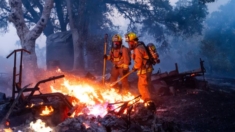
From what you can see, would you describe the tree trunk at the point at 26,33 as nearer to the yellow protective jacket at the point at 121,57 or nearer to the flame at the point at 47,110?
the yellow protective jacket at the point at 121,57

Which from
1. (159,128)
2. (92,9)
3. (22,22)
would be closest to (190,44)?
(92,9)

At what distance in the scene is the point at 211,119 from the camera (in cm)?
700

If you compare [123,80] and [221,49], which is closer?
[123,80]

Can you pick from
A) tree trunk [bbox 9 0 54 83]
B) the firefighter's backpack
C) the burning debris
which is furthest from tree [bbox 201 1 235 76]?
the burning debris

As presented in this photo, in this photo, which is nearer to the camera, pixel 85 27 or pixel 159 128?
pixel 159 128

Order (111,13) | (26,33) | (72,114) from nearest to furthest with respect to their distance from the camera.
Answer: (72,114), (26,33), (111,13)

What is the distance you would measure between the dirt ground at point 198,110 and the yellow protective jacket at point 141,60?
5.05 feet

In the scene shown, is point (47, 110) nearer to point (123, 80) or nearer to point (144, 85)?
point (144, 85)

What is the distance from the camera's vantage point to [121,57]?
939 centimetres

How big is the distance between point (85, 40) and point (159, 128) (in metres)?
13.0

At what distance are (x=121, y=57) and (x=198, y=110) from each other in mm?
3467

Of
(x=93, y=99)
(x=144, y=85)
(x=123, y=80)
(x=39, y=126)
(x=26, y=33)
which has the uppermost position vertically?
(x=26, y=33)

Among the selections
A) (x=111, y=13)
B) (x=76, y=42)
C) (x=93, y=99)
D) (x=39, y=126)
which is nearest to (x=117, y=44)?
(x=93, y=99)

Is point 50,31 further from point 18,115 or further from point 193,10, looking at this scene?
point 18,115
